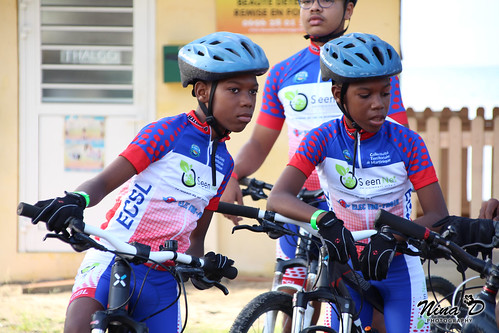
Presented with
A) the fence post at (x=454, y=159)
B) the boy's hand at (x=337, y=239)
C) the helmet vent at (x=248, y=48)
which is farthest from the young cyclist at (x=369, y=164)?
the fence post at (x=454, y=159)

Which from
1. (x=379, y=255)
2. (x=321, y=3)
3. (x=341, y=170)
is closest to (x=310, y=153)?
(x=341, y=170)

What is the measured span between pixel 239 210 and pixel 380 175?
73 centimetres

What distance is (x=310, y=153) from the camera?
373cm

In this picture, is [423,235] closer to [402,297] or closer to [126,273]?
[402,297]

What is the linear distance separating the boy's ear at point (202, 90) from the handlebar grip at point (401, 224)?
1091mm

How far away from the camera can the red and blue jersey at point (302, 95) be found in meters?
4.50

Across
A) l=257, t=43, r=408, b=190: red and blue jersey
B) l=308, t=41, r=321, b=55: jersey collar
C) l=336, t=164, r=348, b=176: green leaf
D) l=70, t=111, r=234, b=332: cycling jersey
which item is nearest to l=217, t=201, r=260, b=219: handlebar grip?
l=70, t=111, r=234, b=332: cycling jersey

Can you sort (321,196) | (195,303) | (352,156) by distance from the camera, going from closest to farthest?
(352,156)
(321,196)
(195,303)

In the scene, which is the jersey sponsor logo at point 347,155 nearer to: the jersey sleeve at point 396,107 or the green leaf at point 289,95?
the jersey sleeve at point 396,107

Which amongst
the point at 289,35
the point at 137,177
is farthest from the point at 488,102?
the point at 137,177

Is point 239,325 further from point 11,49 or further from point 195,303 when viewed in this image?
point 11,49

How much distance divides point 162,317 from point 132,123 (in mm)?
5438

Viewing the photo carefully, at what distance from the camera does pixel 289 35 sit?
8.41 m

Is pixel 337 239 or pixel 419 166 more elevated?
pixel 419 166
